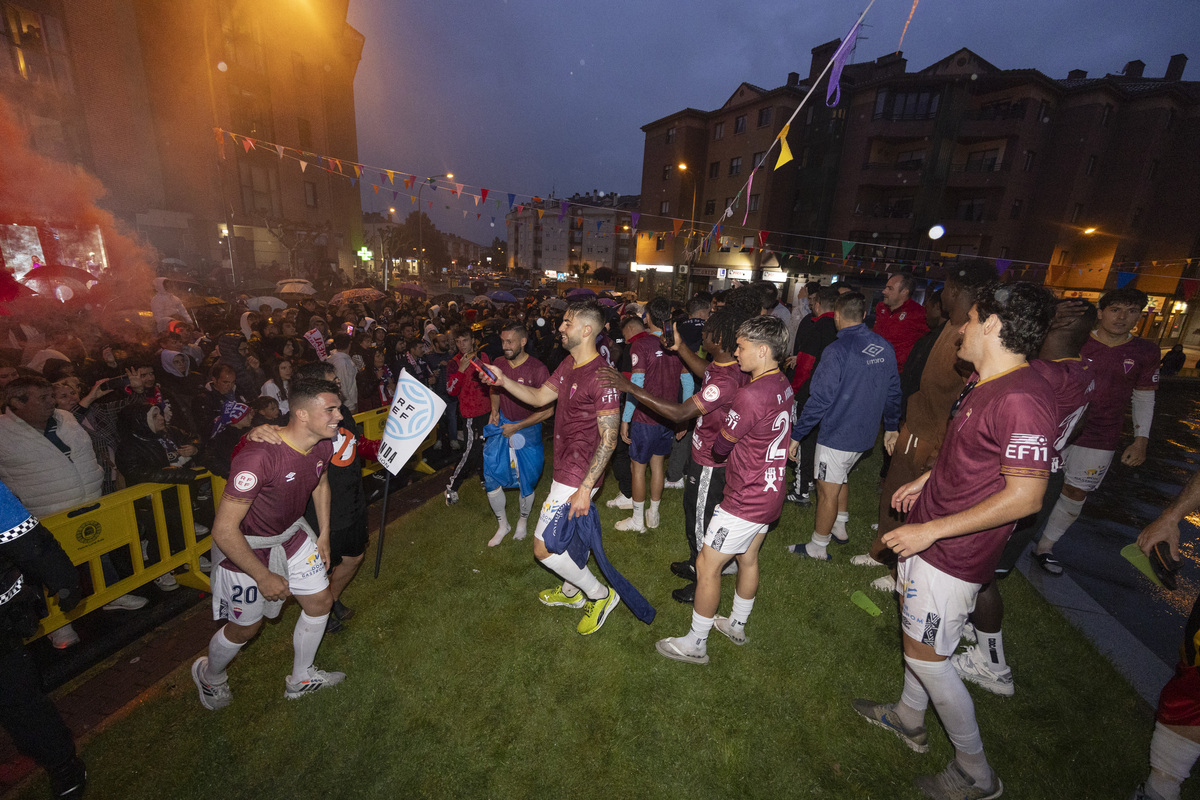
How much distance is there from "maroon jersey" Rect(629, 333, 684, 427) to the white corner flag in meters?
2.34

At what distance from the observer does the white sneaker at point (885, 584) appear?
15.4 feet

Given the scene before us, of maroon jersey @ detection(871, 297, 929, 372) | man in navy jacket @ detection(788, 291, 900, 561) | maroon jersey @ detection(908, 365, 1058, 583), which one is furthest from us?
maroon jersey @ detection(871, 297, 929, 372)

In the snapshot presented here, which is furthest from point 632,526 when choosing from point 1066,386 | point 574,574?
point 1066,386

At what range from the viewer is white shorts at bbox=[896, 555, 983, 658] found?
2617 millimetres

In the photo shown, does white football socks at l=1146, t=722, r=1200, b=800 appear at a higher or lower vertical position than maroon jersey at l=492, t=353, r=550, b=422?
lower

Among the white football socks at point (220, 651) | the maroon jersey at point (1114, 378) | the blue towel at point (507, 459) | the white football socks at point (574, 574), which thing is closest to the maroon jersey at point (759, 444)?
the white football socks at point (574, 574)

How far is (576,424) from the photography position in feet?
12.5

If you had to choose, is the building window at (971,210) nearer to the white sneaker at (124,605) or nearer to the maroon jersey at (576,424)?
the maroon jersey at (576,424)

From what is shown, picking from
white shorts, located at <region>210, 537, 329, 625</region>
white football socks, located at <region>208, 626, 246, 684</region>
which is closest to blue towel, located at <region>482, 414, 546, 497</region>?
white shorts, located at <region>210, 537, 329, 625</region>

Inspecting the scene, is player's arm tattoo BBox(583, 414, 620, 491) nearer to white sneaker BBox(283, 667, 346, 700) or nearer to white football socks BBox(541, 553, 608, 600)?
white football socks BBox(541, 553, 608, 600)

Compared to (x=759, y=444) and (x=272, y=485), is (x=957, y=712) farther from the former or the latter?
(x=272, y=485)

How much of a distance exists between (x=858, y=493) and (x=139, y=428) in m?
8.84

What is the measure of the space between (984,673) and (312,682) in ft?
16.5

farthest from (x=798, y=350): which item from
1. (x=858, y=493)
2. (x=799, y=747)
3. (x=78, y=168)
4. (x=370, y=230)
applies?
(x=370, y=230)
